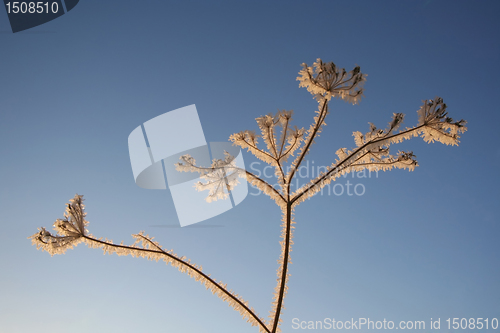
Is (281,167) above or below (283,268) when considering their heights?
above

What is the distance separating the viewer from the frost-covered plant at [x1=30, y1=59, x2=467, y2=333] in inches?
76.2

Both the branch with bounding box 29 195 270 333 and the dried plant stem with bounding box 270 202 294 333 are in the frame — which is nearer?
the branch with bounding box 29 195 270 333

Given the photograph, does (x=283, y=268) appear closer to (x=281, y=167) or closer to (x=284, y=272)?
(x=284, y=272)

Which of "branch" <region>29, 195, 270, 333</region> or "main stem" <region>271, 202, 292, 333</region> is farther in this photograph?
"main stem" <region>271, 202, 292, 333</region>

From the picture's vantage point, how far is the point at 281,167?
242 cm

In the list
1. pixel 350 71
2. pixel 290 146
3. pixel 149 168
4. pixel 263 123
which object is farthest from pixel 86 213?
pixel 149 168

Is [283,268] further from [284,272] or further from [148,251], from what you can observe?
[148,251]

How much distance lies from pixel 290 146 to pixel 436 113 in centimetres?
130

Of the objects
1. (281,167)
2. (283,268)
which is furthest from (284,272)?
(281,167)

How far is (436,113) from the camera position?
215 cm

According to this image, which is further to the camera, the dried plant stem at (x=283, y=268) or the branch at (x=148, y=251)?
the dried plant stem at (x=283, y=268)

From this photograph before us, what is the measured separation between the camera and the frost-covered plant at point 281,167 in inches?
76.2

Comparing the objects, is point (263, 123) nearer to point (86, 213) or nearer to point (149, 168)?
point (86, 213)

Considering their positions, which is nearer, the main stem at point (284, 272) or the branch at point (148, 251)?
the branch at point (148, 251)
